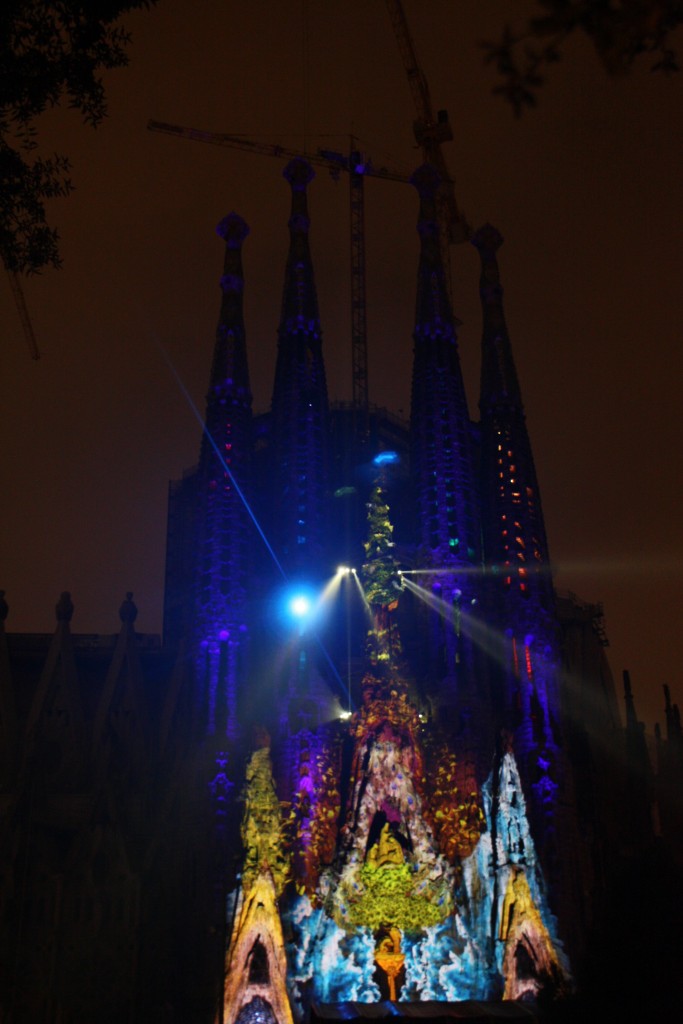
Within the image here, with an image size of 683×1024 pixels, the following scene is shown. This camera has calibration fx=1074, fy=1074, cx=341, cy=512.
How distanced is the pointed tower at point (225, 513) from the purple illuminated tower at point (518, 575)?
11565mm

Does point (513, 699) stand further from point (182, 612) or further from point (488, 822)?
point (182, 612)

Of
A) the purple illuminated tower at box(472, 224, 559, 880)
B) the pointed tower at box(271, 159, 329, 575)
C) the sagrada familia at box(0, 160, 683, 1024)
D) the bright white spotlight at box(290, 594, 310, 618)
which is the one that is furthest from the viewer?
the pointed tower at box(271, 159, 329, 575)

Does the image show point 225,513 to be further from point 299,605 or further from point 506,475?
point 506,475

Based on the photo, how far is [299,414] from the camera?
52.5 m

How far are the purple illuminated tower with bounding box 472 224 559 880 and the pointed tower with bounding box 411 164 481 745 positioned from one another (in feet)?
3.93

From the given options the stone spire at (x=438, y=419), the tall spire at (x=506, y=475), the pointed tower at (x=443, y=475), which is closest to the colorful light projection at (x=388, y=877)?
the pointed tower at (x=443, y=475)

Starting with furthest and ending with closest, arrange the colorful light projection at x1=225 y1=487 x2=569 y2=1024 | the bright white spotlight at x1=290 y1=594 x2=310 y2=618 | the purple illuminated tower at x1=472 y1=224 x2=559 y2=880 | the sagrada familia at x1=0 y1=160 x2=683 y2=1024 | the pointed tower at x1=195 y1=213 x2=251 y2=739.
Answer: the bright white spotlight at x1=290 y1=594 x2=310 y2=618 < the pointed tower at x1=195 y1=213 x2=251 y2=739 < the purple illuminated tower at x1=472 y1=224 x2=559 y2=880 < the sagrada familia at x1=0 y1=160 x2=683 y2=1024 < the colorful light projection at x1=225 y1=487 x2=569 y2=1024

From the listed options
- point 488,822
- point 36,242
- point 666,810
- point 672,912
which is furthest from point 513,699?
point 36,242

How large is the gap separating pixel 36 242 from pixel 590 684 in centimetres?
5095

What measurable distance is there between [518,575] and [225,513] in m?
13.6

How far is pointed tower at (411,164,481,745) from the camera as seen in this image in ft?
154

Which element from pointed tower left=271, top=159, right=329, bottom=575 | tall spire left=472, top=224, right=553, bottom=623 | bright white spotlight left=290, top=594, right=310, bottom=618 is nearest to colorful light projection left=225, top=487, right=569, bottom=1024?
bright white spotlight left=290, top=594, right=310, bottom=618

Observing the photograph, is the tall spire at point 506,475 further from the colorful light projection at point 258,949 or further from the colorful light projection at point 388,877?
the colorful light projection at point 258,949

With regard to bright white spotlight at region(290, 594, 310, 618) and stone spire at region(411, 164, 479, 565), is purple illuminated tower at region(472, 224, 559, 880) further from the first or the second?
bright white spotlight at region(290, 594, 310, 618)
